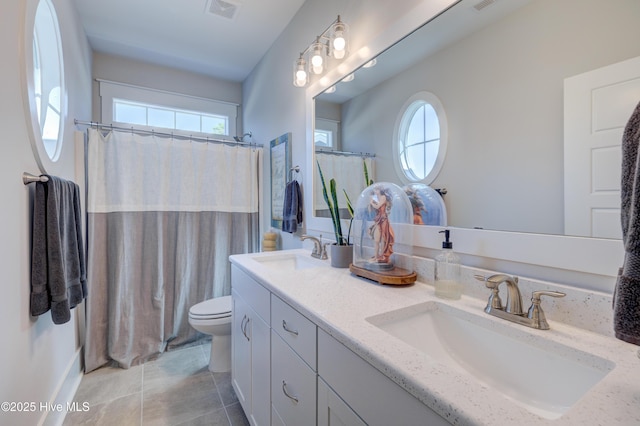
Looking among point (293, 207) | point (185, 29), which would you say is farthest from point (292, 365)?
point (185, 29)

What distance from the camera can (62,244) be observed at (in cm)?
131

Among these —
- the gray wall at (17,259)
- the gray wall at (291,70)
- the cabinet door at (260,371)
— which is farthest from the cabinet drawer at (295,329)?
the gray wall at (291,70)

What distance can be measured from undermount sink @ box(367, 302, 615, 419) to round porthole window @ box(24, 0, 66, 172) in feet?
5.53

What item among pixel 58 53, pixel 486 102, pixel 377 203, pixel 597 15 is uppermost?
pixel 58 53

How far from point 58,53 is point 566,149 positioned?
7.78 ft

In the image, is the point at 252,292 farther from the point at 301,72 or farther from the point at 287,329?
the point at 301,72

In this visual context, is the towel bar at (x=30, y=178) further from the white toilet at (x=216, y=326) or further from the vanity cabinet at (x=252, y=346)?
the white toilet at (x=216, y=326)

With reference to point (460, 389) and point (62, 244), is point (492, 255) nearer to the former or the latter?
point (460, 389)

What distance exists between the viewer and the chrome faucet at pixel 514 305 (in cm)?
72

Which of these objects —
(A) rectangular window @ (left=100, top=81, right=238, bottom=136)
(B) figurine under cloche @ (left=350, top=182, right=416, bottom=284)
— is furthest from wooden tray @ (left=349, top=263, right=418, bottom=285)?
(A) rectangular window @ (left=100, top=81, right=238, bottom=136)

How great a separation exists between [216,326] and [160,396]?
0.50m

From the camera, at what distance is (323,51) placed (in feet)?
5.62

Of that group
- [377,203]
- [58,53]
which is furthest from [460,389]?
[58,53]

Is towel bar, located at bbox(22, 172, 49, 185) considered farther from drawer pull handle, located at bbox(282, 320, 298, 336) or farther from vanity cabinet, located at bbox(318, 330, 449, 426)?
vanity cabinet, located at bbox(318, 330, 449, 426)
